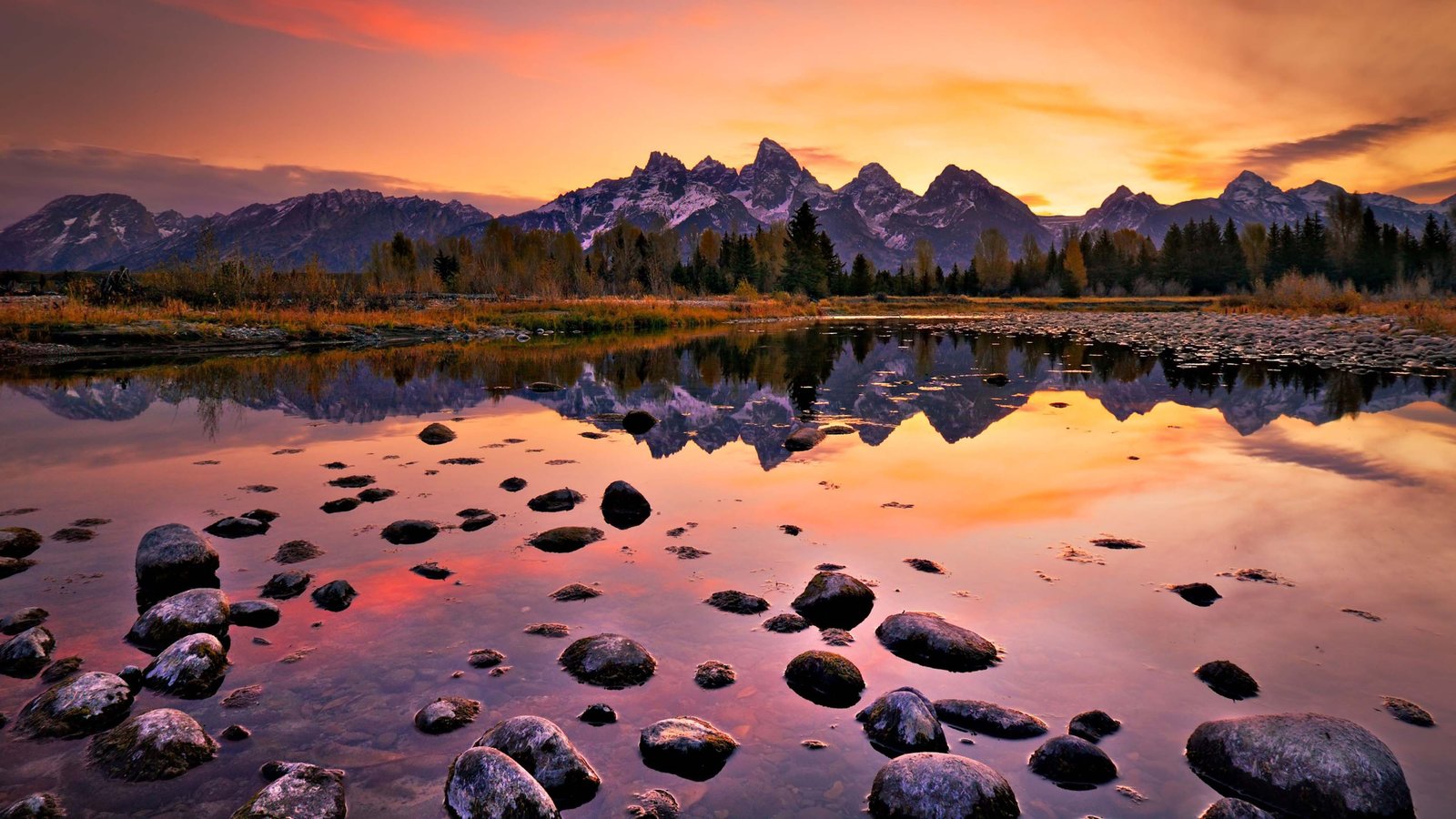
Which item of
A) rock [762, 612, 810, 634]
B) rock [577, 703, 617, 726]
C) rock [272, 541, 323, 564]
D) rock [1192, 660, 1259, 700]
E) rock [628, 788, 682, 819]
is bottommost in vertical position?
rock [628, 788, 682, 819]

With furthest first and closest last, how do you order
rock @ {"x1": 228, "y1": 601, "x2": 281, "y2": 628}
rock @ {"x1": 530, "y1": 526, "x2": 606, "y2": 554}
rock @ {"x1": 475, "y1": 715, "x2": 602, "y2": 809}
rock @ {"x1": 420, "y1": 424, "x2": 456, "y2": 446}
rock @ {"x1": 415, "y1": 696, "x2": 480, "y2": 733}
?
rock @ {"x1": 420, "y1": 424, "x2": 456, "y2": 446} → rock @ {"x1": 530, "y1": 526, "x2": 606, "y2": 554} → rock @ {"x1": 228, "y1": 601, "x2": 281, "y2": 628} → rock @ {"x1": 415, "y1": 696, "x2": 480, "y2": 733} → rock @ {"x1": 475, "y1": 715, "x2": 602, "y2": 809}

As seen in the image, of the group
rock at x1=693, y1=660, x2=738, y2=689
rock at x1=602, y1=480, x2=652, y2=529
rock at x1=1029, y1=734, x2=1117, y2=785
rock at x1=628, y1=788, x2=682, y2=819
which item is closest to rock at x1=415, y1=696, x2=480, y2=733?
rock at x1=628, y1=788, x2=682, y2=819

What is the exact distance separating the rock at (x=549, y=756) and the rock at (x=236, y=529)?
6831 millimetres

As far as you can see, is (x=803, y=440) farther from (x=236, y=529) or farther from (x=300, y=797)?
(x=300, y=797)

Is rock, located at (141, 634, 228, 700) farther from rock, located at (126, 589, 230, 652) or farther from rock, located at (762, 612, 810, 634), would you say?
rock, located at (762, 612, 810, 634)

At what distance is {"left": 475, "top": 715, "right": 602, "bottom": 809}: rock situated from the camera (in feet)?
15.6

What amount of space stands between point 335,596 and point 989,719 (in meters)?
6.62

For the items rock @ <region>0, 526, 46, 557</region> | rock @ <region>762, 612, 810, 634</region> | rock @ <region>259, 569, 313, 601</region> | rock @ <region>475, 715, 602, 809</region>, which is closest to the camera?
rock @ <region>475, 715, 602, 809</region>

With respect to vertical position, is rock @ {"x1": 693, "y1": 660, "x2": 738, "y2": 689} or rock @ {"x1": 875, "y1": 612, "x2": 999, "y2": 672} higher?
rock @ {"x1": 875, "y1": 612, "x2": 999, "y2": 672}

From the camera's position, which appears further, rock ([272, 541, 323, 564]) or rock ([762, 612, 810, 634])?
rock ([272, 541, 323, 564])

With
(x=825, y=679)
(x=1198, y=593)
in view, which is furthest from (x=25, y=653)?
(x=1198, y=593)

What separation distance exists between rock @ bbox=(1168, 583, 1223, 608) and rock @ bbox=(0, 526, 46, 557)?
13.8 meters

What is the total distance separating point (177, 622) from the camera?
6879 millimetres

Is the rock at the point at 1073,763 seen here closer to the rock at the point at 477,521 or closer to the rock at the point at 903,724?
the rock at the point at 903,724
